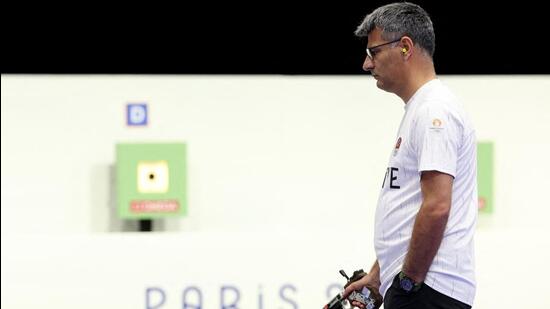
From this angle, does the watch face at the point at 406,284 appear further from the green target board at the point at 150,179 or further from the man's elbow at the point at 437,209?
the green target board at the point at 150,179

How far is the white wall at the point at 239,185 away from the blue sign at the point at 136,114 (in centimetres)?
3

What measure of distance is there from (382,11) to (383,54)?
91 millimetres

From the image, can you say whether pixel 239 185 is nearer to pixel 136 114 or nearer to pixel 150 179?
pixel 150 179

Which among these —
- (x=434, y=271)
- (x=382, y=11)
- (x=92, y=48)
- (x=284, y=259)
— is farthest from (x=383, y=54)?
(x=92, y=48)

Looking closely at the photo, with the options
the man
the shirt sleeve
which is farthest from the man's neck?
the shirt sleeve

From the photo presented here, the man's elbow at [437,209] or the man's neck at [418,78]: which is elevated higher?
the man's neck at [418,78]

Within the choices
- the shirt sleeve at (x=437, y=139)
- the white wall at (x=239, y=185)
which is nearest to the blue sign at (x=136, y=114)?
the white wall at (x=239, y=185)

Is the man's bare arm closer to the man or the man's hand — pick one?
the man

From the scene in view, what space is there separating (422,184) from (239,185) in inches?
89.8

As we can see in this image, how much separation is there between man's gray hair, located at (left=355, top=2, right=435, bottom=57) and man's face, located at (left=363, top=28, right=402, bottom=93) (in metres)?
0.02

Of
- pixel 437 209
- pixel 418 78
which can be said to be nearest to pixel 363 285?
pixel 437 209

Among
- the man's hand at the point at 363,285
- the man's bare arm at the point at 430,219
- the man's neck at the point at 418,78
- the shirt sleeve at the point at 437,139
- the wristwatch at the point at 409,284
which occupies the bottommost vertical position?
the man's hand at the point at 363,285

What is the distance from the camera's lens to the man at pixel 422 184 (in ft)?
5.83

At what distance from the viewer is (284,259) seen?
3822mm
